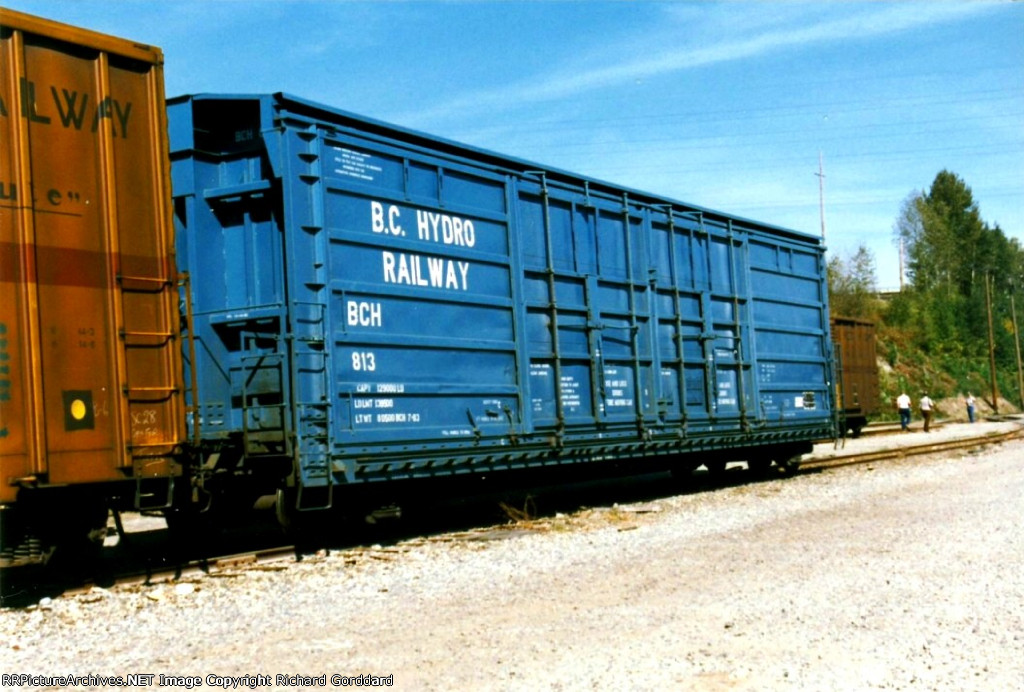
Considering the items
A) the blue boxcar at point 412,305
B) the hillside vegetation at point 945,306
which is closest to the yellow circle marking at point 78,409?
the blue boxcar at point 412,305

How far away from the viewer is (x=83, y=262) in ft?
25.8

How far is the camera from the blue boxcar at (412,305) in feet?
32.3

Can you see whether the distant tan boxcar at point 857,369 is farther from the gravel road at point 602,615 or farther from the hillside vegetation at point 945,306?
the gravel road at point 602,615

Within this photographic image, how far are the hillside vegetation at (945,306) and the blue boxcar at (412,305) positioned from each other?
3560cm

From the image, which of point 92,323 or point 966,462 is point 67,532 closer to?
point 92,323

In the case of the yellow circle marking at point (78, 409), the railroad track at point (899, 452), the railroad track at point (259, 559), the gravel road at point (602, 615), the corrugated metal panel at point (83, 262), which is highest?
the corrugated metal panel at point (83, 262)

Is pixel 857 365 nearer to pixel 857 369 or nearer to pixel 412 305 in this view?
pixel 857 369

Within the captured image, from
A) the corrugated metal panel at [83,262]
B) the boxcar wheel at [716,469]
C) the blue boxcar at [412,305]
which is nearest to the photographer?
the corrugated metal panel at [83,262]

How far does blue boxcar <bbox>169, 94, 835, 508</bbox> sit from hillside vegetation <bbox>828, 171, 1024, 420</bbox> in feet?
117

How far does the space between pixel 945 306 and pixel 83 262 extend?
6652cm

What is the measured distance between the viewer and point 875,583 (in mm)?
7883

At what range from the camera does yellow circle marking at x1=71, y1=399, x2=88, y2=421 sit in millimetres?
7727

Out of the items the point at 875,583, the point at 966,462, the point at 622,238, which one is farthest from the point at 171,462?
the point at 966,462

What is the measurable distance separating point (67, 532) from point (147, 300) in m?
1.90
